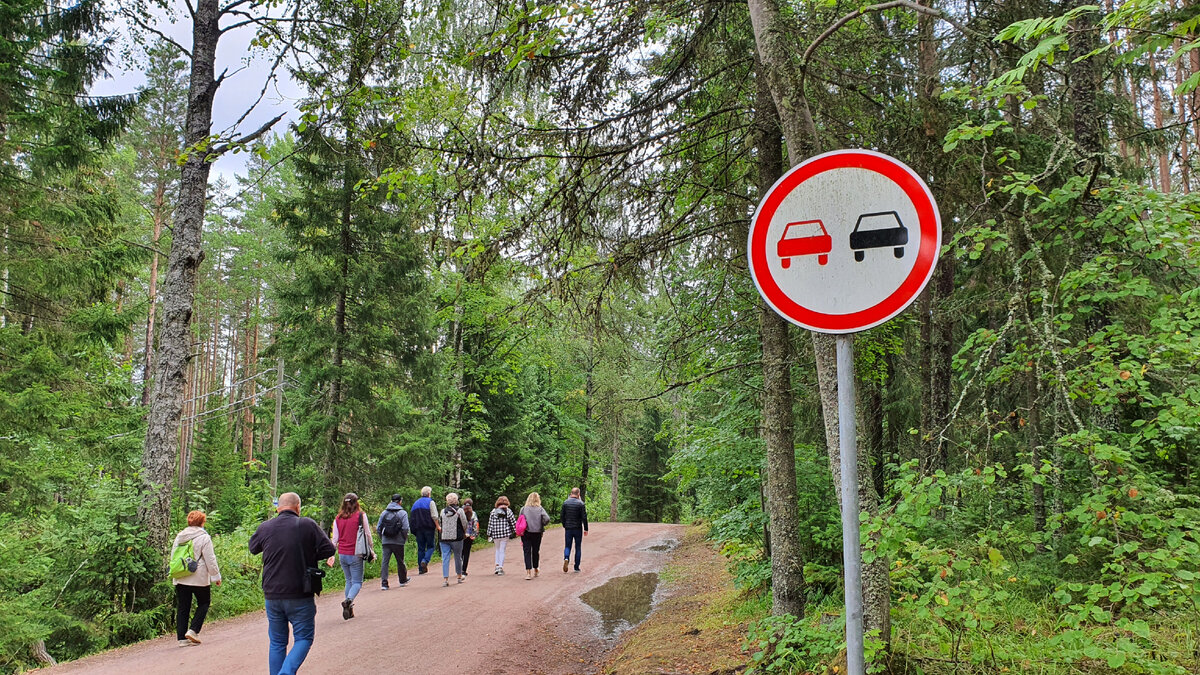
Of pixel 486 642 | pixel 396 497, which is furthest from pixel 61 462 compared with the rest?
pixel 486 642

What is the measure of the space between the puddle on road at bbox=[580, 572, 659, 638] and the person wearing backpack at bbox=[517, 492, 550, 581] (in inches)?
69.5

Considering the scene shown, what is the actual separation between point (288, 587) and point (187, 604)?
4.09m

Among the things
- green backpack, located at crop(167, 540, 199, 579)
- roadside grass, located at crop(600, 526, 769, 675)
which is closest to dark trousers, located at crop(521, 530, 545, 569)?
roadside grass, located at crop(600, 526, 769, 675)

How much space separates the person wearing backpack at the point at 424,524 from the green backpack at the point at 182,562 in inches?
210

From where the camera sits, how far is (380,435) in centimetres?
1775

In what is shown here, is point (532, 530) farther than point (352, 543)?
Yes

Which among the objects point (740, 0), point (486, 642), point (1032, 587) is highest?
point (740, 0)

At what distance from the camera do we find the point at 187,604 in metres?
8.91

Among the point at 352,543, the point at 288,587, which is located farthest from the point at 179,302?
the point at 288,587

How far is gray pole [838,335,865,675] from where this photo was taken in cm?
227

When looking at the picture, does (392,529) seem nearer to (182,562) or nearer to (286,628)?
(182,562)

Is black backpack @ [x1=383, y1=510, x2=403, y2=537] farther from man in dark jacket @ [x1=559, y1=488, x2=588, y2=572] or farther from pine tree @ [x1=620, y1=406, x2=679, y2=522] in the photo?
pine tree @ [x1=620, y1=406, x2=679, y2=522]

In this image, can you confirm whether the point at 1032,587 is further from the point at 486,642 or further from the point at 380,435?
the point at 380,435

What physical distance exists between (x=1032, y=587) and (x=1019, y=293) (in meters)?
5.27
